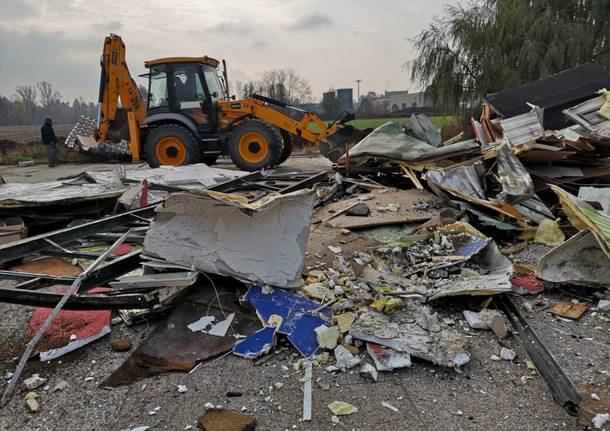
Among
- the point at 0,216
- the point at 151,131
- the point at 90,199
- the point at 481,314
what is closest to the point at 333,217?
the point at 481,314

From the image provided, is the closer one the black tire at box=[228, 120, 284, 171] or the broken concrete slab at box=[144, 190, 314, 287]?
the broken concrete slab at box=[144, 190, 314, 287]

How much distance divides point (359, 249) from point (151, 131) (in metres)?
7.59

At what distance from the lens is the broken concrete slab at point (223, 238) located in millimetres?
3082

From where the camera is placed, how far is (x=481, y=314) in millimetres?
2992

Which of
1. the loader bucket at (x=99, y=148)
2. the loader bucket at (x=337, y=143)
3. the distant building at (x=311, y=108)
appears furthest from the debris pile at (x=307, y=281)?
the loader bucket at (x=99, y=148)

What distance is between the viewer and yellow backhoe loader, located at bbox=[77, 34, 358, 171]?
9602 millimetres

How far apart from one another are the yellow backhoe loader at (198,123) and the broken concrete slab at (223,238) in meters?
6.83

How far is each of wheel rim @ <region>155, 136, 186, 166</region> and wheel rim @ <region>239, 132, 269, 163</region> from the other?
4.68 feet

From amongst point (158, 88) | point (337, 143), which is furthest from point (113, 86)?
point (337, 143)

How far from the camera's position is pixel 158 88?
973cm

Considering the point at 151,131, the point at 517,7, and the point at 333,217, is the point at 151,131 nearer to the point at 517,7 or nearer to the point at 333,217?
the point at 333,217

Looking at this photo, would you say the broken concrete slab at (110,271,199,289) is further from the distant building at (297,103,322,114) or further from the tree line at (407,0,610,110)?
the tree line at (407,0,610,110)

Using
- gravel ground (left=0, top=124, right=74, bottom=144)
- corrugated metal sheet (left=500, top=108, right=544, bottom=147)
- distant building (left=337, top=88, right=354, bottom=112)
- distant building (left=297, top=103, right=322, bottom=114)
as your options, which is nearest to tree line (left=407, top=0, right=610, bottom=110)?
distant building (left=297, top=103, right=322, bottom=114)

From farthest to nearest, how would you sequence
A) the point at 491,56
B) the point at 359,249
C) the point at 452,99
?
the point at 452,99 → the point at 491,56 → the point at 359,249
